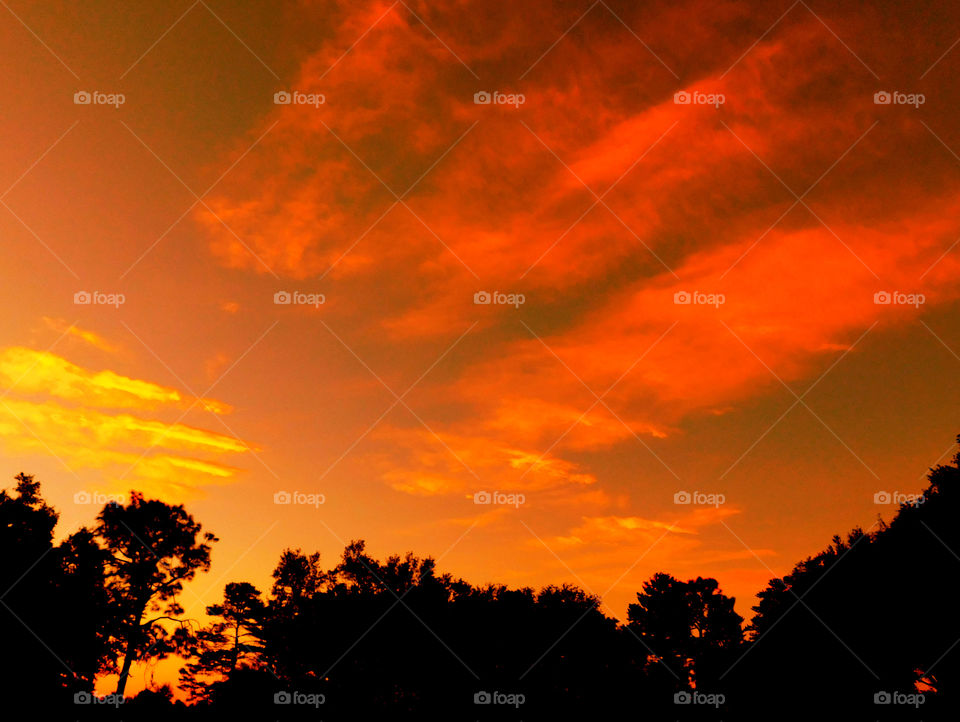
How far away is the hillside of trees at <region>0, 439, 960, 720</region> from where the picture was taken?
40.8 meters

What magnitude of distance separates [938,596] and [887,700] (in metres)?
9.23

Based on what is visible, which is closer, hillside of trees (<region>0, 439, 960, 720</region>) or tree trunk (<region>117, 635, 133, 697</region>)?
hillside of trees (<region>0, 439, 960, 720</region>)

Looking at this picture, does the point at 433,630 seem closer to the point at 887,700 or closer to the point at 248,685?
the point at 248,685

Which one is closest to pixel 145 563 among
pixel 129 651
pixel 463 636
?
pixel 129 651

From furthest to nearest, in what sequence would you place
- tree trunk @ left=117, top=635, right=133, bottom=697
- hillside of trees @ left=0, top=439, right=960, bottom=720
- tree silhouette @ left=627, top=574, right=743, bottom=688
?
tree silhouette @ left=627, top=574, right=743, bottom=688, tree trunk @ left=117, top=635, right=133, bottom=697, hillside of trees @ left=0, top=439, right=960, bottom=720

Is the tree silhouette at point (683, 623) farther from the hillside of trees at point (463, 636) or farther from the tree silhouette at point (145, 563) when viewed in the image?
the tree silhouette at point (145, 563)

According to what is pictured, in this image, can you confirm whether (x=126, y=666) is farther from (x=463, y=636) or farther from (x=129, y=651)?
(x=463, y=636)

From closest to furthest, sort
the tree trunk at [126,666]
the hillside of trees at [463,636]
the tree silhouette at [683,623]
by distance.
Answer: the hillside of trees at [463,636], the tree trunk at [126,666], the tree silhouette at [683,623]

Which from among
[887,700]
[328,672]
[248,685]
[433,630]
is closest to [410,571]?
[433,630]

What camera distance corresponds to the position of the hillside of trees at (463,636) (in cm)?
A: 4084

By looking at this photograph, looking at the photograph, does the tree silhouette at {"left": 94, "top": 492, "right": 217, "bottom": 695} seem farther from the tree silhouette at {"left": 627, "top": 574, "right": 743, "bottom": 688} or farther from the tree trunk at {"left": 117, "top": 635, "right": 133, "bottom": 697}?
the tree silhouette at {"left": 627, "top": 574, "right": 743, "bottom": 688}

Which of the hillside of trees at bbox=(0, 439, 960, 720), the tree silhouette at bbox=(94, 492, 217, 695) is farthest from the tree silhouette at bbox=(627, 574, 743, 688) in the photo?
the tree silhouette at bbox=(94, 492, 217, 695)

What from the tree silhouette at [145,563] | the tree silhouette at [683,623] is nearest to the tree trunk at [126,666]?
the tree silhouette at [145,563]

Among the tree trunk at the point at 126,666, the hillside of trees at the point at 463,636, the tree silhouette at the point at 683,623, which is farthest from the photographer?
the tree silhouette at the point at 683,623
